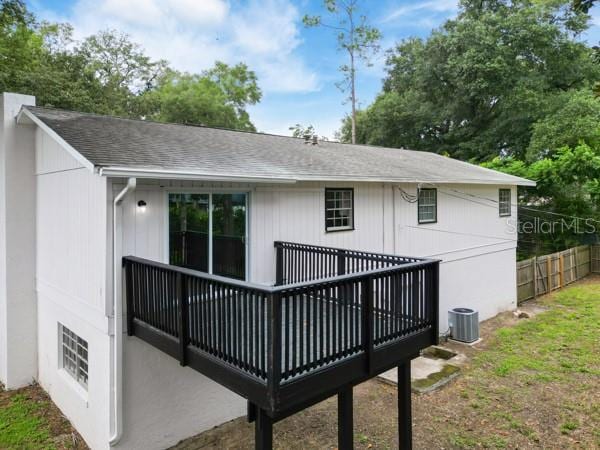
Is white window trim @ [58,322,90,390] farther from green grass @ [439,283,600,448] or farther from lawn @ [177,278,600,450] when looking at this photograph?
green grass @ [439,283,600,448]

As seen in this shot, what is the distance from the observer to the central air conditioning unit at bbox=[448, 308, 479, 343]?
1030cm

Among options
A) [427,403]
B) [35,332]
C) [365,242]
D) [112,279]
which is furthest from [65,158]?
[427,403]

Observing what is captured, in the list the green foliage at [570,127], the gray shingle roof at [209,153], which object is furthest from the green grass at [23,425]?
the green foliage at [570,127]

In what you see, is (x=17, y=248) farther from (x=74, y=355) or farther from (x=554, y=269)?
(x=554, y=269)

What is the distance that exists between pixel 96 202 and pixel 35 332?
13.8 ft

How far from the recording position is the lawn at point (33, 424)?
5797 mm

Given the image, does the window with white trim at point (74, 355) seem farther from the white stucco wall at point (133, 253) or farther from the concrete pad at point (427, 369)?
the concrete pad at point (427, 369)

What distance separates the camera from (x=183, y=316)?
4332 mm

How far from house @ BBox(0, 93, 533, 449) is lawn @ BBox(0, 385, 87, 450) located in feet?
0.64

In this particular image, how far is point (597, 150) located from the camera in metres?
18.0

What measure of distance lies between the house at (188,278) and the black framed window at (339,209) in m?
0.03

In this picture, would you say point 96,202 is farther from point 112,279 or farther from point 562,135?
point 562,135

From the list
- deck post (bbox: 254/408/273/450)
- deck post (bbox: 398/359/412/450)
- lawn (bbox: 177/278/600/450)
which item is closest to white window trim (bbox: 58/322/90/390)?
lawn (bbox: 177/278/600/450)

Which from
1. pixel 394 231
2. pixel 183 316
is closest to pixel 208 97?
pixel 394 231
